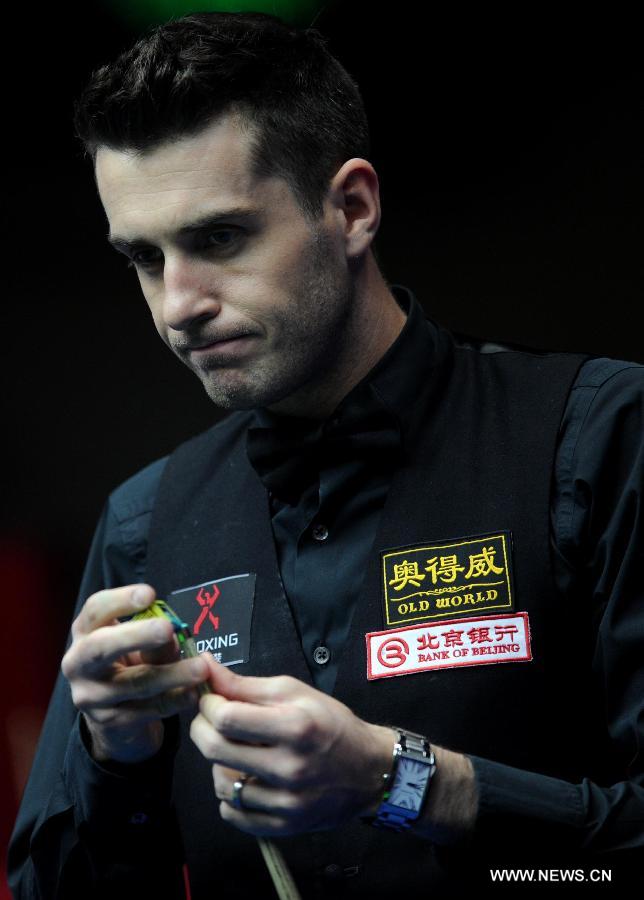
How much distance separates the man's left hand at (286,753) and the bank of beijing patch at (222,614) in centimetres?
46

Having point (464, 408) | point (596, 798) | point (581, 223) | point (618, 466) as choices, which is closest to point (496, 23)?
point (581, 223)

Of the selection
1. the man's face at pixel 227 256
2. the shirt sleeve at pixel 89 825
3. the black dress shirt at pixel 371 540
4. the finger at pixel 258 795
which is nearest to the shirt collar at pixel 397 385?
the black dress shirt at pixel 371 540

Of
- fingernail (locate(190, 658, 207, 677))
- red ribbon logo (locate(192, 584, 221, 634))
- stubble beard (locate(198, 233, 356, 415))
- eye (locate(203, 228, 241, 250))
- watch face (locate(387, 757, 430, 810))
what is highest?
eye (locate(203, 228, 241, 250))

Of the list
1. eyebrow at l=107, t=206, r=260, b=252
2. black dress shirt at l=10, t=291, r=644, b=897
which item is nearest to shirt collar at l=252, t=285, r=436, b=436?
black dress shirt at l=10, t=291, r=644, b=897

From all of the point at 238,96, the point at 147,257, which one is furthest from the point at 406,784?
the point at 238,96

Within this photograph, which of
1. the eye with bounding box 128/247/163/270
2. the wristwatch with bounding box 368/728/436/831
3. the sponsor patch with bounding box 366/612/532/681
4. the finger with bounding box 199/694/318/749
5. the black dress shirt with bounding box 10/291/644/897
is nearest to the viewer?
the finger with bounding box 199/694/318/749

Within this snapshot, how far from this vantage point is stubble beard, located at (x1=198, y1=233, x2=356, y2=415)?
1873mm

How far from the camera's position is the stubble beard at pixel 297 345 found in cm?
187

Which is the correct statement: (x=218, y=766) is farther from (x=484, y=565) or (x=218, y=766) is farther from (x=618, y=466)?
(x=618, y=466)

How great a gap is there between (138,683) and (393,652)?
0.45 metres

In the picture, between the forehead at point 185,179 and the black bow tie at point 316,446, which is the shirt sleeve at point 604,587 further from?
the forehead at point 185,179

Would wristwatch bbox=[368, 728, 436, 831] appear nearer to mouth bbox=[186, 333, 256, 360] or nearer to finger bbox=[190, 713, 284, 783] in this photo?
finger bbox=[190, 713, 284, 783]

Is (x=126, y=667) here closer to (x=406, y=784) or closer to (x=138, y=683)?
(x=138, y=683)

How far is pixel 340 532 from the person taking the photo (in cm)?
197
